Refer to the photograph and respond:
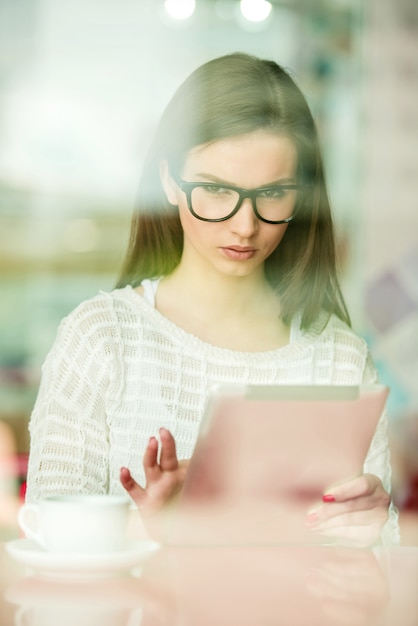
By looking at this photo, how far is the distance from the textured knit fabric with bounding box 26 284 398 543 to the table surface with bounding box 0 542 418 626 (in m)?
0.38

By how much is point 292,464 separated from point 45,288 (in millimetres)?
667

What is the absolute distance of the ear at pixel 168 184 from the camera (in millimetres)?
1381

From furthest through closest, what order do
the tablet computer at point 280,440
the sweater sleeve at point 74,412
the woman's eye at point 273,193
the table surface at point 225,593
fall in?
the woman's eye at point 273,193 → the sweater sleeve at point 74,412 → the tablet computer at point 280,440 → the table surface at point 225,593

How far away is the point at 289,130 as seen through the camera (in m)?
1.41

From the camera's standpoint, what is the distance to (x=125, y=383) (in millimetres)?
1331

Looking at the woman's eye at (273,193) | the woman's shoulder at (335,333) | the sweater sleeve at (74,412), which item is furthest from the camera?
the woman's shoulder at (335,333)

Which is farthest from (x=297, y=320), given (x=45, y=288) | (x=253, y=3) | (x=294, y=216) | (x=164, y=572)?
(x=164, y=572)

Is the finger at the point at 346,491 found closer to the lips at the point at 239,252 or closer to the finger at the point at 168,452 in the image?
the finger at the point at 168,452

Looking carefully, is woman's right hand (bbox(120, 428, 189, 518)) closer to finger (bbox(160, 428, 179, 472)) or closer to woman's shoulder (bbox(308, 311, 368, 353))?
finger (bbox(160, 428, 179, 472))

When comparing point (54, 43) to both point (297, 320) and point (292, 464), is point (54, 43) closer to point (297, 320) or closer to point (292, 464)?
point (297, 320)

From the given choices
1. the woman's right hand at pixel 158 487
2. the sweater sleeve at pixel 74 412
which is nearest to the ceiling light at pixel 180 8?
the sweater sleeve at pixel 74 412

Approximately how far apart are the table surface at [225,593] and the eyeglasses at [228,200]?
57cm

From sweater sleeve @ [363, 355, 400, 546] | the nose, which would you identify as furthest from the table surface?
the nose

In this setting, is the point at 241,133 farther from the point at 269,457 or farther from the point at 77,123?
the point at 269,457
